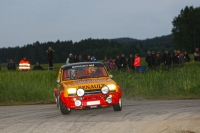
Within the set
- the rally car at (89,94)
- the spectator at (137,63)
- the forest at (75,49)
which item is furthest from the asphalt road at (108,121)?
the forest at (75,49)

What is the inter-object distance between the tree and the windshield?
87.0 m

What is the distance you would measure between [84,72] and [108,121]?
317 cm

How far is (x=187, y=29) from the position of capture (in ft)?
355

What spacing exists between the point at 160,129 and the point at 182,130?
48cm

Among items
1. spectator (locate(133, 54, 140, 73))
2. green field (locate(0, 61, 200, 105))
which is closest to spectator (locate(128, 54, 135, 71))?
spectator (locate(133, 54, 140, 73))

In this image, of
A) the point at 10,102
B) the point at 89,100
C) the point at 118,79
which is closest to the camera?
the point at 89,100

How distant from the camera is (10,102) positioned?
20672mm

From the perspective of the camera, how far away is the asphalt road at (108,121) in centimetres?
980

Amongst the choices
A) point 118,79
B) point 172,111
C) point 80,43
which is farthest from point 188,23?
point 172,111

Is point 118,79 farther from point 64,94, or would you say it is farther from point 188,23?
point 188,23

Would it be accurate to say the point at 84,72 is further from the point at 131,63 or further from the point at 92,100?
the point at 131,63

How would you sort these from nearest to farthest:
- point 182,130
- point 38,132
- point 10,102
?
point 182,130 < point 38,132 < point 10,102

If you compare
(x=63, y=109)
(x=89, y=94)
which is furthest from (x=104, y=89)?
(x=63, y=109)

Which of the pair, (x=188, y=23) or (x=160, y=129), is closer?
(x=160, y=129)
